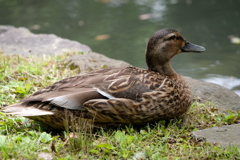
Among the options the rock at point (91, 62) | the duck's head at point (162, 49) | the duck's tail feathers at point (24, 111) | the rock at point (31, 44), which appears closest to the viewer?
the duck's tail feathers at point (24, 111)

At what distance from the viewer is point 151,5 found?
12.5 meters

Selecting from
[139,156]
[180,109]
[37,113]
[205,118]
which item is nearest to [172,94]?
[180,109]

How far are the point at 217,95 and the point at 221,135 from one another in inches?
64.7

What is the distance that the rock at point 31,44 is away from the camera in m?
7.34

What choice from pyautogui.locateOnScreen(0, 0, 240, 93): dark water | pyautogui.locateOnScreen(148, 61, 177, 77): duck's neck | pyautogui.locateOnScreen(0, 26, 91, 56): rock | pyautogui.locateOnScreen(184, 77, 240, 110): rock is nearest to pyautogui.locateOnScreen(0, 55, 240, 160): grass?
pyautogui.locateOnScreen(184, 77, 240, 110): rock

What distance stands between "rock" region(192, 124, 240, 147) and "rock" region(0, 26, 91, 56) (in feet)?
12.7

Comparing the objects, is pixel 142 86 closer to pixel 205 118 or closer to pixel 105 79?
pixel 105 79

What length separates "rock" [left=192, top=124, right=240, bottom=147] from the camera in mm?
3754

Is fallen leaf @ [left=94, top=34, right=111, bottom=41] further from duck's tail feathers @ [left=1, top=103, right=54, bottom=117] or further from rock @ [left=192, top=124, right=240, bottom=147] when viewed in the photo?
rock @ [left=192, top=124, right=240, bottom=147]

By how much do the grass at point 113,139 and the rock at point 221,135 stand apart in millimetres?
91

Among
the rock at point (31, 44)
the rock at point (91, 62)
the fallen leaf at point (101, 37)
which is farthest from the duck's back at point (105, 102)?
the fallen leaf at point (101, 37)

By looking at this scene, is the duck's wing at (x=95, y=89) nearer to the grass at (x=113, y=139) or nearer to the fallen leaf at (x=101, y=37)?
the grass at (x=113, y=139)

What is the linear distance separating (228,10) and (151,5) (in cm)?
248

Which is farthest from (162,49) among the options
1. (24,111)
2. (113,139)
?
(24,111)
